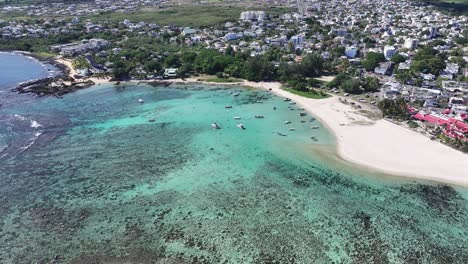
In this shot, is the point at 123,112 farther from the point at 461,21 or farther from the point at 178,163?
the point at 461,21

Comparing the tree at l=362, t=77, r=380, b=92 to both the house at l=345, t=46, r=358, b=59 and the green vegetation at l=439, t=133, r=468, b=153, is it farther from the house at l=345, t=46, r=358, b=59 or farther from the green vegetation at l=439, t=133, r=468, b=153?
the house at l=345, t=46, r=358, b=59

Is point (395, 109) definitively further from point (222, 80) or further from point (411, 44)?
point (411, 44)

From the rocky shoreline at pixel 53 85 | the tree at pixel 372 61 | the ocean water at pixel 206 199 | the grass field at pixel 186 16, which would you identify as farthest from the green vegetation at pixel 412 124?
the grass field at pixel 186 16

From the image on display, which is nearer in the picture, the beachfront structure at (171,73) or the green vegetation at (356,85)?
the green vegetation at (356,85)

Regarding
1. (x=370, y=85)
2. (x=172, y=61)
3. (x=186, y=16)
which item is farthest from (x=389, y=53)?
(x=186, y=16)

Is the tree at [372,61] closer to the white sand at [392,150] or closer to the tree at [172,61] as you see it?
the white sand at [392,150]

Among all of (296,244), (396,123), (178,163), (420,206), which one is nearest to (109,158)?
(178,163)
